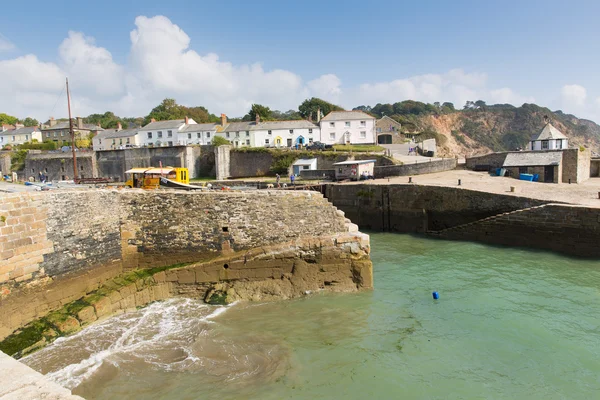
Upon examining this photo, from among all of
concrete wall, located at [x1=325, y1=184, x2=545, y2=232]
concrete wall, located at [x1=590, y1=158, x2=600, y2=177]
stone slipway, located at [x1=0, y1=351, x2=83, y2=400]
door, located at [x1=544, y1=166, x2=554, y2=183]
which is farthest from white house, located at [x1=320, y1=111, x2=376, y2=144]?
Result: stone slipway, located at [x1=0, y1=351, x2=83, y2=400]

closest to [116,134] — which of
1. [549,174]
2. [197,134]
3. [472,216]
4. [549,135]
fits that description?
[197,134]

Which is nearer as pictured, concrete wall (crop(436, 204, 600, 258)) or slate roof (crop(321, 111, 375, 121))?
concrete wall (crop(436, 204, 600, 258))

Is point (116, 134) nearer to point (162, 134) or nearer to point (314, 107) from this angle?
point (162, 134)

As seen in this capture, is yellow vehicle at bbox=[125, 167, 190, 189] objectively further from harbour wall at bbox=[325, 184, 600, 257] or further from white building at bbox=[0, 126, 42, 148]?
white building at bbox=[0, 126, 42, 148]

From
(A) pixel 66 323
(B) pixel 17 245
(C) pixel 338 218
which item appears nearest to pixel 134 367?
(A) pixel 66 323

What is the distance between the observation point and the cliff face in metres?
90.4

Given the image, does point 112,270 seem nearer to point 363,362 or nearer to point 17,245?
point 17,245

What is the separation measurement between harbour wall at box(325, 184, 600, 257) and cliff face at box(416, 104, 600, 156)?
218 feet

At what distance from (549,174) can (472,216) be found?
33.8ft

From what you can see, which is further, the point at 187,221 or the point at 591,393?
the point at 187,221

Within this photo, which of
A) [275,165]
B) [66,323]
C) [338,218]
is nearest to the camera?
[66,323]

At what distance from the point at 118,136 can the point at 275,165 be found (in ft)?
79.0

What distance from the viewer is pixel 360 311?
1077 centimetres

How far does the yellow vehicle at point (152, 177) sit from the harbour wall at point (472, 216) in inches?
358
